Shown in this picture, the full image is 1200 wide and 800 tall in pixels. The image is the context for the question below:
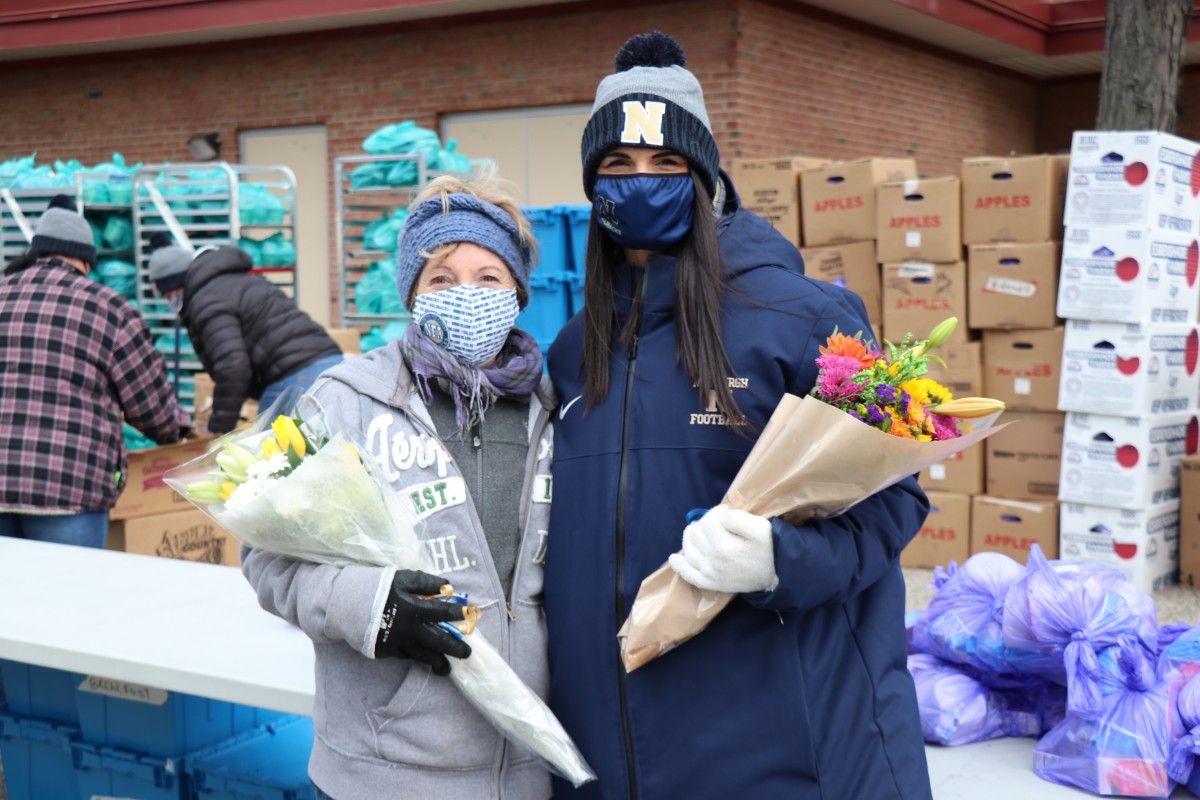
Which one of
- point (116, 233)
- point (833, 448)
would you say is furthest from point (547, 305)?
point (833, 448)

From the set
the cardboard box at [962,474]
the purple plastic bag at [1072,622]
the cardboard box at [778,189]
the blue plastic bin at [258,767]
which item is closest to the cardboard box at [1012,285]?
the cardboard box at [962,474]

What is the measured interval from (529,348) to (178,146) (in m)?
11.6

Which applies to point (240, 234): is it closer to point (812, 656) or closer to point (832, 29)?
point (832, 29)

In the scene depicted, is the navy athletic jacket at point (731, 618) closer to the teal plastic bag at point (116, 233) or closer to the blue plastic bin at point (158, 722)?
the blue plastic bin at point (158, 722)

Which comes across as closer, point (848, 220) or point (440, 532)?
point (440, 532)

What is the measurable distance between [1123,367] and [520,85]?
251 inches

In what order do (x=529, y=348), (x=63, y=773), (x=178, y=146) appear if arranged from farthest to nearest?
(x=178, y=146) → (x=63, y=773) → (x=529, y=348)

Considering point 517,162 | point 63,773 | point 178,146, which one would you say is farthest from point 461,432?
point 178,146

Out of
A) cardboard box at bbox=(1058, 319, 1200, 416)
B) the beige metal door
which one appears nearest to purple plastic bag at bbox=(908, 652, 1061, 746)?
cardboard box at bbox=(1058, 319, 1200, 416)

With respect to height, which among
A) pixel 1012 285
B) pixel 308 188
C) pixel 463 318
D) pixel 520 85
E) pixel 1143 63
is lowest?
pixel 463 318

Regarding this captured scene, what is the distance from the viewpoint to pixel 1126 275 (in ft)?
18.7

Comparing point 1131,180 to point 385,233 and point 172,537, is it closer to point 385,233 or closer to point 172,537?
point 385,233

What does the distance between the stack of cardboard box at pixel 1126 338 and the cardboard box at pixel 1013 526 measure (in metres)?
0.15

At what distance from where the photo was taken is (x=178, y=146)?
1240 centimetres
